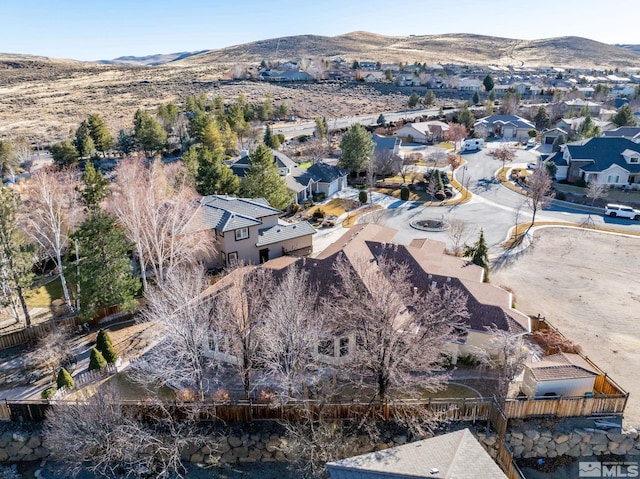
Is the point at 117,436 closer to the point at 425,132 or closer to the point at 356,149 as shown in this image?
the point at 356,149

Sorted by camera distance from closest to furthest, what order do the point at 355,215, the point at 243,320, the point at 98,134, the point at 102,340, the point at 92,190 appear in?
the point at 243,320 → the point at 102,340 → the point at 92,190 → the point at 355,215 → the point at 98,134

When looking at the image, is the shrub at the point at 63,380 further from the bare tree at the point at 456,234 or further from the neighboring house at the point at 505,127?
the neighboring house at the point at 505,127

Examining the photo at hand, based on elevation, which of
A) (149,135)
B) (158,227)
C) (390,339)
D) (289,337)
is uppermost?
(149,135)

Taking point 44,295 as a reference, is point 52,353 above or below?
above

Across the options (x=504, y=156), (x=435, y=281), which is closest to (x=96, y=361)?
(x=435, y=281)

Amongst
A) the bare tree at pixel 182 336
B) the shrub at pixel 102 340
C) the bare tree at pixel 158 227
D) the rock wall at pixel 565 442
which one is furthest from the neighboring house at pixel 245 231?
the rock wall at pixel 565 442

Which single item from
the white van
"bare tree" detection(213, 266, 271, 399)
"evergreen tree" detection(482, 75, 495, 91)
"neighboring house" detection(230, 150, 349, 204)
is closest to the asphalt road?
"neighboring house" detection(230, 150, 349, 204)

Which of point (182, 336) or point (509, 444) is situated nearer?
point (182, 336)
